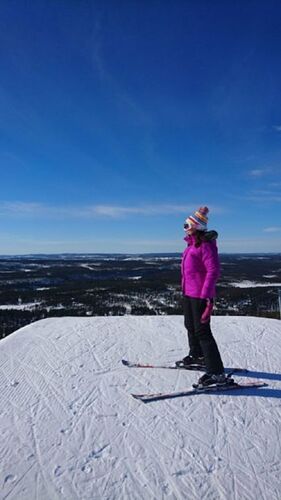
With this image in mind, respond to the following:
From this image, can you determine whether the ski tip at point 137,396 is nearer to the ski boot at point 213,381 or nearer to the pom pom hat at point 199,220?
the ski boot at point 213,381

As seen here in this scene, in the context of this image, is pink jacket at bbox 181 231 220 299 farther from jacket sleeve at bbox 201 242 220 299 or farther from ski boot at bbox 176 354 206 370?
ski boot at bbox 176 354 206 370

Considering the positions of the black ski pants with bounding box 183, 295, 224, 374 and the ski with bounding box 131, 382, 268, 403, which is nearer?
the ski with bounding box 131, 382, 268, 403

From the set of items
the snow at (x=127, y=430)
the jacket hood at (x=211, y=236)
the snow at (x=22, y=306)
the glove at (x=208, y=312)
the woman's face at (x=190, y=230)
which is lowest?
the snow at (x=22, y=306)

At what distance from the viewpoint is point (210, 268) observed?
12.8 feet

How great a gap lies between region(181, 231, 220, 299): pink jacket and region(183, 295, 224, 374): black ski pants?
118mm

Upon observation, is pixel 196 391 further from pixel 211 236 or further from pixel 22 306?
pixel 22 306

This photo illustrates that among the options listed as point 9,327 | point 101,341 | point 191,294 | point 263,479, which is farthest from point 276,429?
point 9,327

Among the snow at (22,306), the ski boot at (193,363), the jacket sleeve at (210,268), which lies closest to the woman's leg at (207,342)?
the jacket sleeve at (210,268)

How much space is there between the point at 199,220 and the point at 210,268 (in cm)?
56

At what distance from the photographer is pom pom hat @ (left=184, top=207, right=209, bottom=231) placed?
4039 millimetres

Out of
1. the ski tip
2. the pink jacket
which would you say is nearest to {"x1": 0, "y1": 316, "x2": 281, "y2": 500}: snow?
the ski tip

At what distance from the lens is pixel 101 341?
5.85 m

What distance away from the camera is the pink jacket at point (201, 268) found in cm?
390

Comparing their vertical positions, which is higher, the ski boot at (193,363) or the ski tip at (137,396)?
the ski boot at (193,363)
